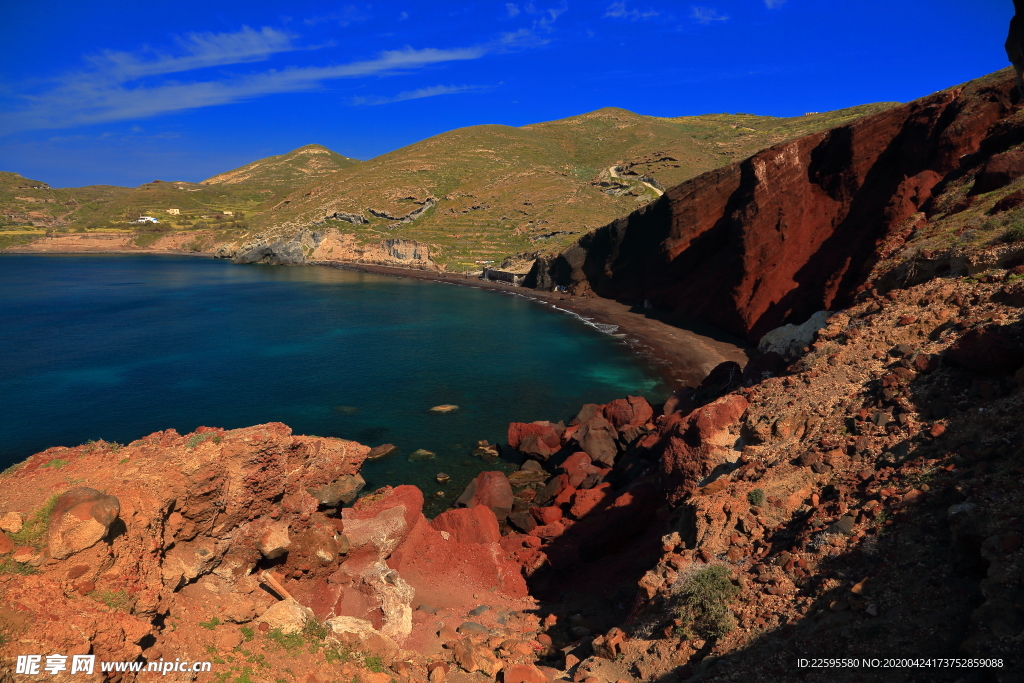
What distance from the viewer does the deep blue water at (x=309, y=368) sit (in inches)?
1419

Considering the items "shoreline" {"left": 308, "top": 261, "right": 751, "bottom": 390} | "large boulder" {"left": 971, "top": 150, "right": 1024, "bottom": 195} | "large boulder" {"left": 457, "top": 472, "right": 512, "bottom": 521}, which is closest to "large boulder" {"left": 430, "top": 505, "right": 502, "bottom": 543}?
"large boulder" {"left": 457, "top": 472, "right": 512, "bottom": 521}

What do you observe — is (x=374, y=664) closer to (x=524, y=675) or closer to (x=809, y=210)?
(x=524, y=675)

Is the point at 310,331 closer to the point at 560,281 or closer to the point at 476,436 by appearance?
the point at 476,436

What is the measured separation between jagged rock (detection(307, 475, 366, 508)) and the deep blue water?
36.8ft

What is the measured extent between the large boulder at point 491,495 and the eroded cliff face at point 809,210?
71.4 feet

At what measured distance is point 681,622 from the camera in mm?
11930

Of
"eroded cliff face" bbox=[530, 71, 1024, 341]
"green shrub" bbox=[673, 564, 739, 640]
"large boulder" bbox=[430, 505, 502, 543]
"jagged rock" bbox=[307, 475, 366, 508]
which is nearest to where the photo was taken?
"green shrub" bbox=[673, 564, 739, 640]

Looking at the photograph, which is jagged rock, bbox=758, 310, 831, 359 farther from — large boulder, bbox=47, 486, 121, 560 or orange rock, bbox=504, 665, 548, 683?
large boulder, bbox=47, 486, 121, 560

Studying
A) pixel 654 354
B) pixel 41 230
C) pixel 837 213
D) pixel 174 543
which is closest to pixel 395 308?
pixel 654 354

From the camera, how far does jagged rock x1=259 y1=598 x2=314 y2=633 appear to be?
12.6 metres

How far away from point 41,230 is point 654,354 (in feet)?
706

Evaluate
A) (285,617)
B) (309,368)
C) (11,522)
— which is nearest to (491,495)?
(285,617)

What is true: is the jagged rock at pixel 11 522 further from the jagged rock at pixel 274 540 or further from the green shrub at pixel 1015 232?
the green shrub at pixel 1015 232

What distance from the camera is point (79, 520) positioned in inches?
392
